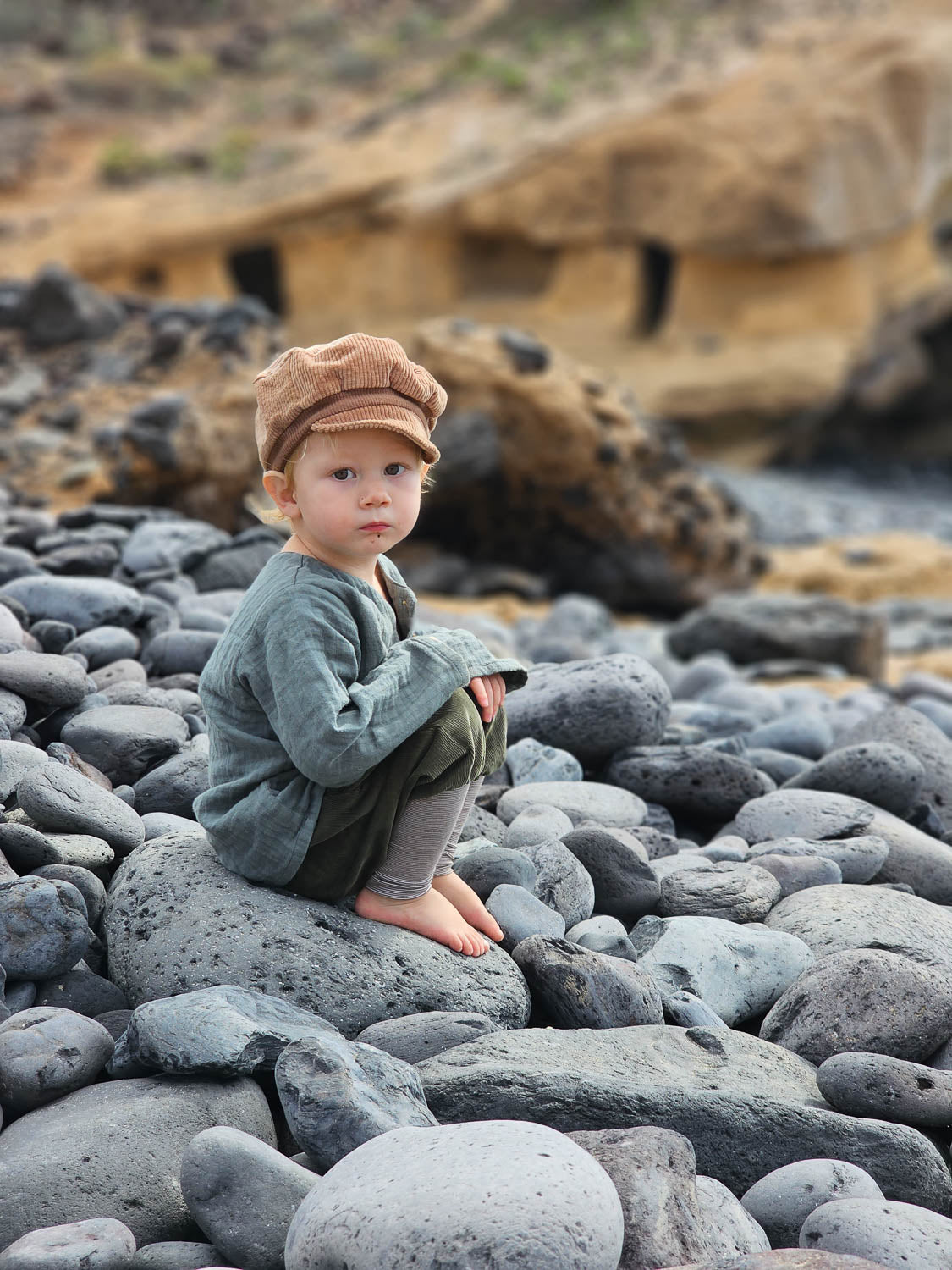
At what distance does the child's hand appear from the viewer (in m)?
2.51

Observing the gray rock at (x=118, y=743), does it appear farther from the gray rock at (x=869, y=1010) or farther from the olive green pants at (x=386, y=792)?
the gray rock at (x=869, y=1010)

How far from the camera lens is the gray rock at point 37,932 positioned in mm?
2320

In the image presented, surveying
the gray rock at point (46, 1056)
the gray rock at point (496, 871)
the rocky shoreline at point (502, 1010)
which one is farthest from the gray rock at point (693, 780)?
the gray rock at point (46, 1056)

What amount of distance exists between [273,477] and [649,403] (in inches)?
540

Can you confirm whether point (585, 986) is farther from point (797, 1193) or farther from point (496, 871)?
point (797, 1193)

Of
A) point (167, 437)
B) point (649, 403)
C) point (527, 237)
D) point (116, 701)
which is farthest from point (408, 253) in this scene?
point (116, 701)

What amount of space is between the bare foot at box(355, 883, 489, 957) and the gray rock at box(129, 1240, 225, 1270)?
74 centimetres

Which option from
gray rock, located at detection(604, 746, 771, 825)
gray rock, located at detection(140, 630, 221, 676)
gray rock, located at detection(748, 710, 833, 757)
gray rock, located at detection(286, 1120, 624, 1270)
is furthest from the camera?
gray rock, located at detection(748, 710, 833, 757)

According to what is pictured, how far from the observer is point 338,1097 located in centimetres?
202

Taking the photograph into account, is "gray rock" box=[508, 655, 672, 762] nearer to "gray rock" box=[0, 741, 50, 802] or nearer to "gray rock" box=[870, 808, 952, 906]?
"gray rock" box=[870, 808, 952, 906]

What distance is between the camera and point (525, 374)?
26.8 feet

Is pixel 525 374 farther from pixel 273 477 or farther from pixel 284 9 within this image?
pixel 284 9

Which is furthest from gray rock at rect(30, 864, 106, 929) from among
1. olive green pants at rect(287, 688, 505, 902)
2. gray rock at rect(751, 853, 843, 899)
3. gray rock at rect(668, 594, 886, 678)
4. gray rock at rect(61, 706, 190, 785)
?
gray rock at rect(668, 594, 886, 678)

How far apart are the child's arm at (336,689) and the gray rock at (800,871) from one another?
1.13 metres
